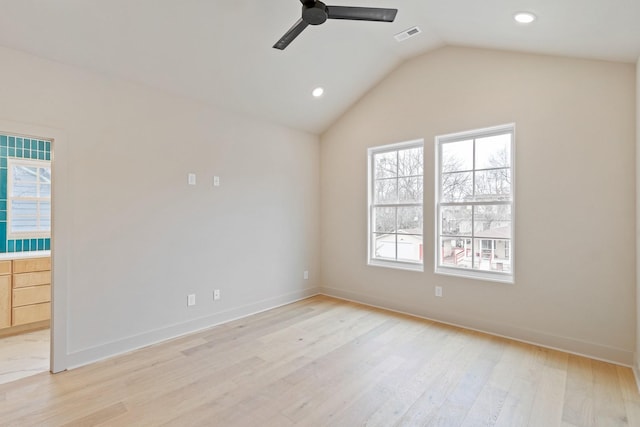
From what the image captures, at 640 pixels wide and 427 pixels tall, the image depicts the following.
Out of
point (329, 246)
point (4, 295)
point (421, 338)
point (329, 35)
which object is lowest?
point (421, 338)

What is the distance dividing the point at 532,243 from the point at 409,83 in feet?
7.89

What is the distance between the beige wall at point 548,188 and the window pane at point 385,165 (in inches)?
11.9

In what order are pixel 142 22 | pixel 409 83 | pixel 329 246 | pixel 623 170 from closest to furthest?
1. pixel 142 22
2. pixel 623 170
3. pixel 409 83
4. pixel 329 246

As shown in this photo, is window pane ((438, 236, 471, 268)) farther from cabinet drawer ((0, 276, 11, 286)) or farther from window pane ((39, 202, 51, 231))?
window pane ((39, 202, 51, 231))

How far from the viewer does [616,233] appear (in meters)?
2.91

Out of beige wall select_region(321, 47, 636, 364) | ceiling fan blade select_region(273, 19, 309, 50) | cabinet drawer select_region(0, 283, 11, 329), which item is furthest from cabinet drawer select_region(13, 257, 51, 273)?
beige wall select_region(321, 47, 636, 364)

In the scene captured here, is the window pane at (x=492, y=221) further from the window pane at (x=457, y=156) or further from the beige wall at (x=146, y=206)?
the beige wall at (x=146, y=206)

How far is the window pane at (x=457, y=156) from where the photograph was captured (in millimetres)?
3861

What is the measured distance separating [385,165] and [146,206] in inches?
121

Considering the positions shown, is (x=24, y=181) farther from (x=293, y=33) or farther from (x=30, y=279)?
(x=293, y=33)

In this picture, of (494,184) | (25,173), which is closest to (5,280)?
(25,173)

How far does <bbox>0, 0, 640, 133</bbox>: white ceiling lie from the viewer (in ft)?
7.94

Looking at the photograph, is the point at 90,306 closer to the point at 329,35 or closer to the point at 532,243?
the point at 329,35

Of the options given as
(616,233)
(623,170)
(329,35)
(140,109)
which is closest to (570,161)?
(623,170)
